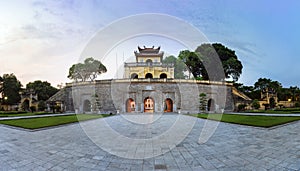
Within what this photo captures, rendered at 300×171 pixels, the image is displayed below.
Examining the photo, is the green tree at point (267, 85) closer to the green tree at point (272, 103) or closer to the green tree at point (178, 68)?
the green tree at point (272, 103)

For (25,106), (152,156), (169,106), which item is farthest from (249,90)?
(25,106)

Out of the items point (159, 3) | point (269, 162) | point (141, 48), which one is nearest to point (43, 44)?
point (159, 3)

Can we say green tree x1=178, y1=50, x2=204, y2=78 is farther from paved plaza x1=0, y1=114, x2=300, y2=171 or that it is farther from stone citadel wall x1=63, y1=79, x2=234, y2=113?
paved plaza x1=0, y1=114, x2=300, y2=171

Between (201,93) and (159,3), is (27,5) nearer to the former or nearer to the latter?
(159,3)

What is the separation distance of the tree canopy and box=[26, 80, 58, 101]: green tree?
30.8m

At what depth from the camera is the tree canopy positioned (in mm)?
35500

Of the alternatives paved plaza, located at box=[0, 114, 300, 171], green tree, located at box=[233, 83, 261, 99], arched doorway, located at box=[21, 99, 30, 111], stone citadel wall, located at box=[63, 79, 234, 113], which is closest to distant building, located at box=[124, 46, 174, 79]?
stone citadel wall, located at box=[63, 79, 234, 113]

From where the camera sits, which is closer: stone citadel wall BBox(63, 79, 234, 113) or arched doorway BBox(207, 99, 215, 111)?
stone citadel wall BBox(63, 79, 234, 113)

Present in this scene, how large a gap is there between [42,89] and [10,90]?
237 inches

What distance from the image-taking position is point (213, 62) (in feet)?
119

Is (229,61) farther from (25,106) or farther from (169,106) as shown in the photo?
(25,106)

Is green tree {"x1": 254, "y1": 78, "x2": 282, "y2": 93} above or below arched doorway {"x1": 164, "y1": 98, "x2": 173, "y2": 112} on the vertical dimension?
above

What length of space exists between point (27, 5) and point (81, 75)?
96.3 feet

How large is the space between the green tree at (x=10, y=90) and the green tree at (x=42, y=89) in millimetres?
2687
